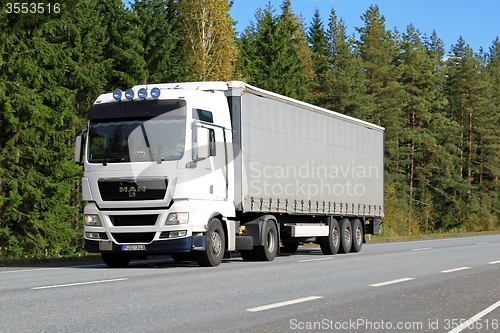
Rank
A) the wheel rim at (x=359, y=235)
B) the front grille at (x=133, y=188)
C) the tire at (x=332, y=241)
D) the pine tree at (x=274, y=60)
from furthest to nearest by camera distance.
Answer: the pine tree at (x=274, y=60)
the wheel rim at (x=359, y=235)
the tire at (x=332, y=241)
the front grille at (x=133, y=188)

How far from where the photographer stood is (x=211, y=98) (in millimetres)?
15438

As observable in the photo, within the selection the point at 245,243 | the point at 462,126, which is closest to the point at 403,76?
the point at 462,126

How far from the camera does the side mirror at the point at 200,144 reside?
1404 cm

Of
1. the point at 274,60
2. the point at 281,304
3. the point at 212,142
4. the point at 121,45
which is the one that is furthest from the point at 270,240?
the point at 274,60

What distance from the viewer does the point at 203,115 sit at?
48.4ft

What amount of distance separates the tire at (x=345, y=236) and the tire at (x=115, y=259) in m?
8.00

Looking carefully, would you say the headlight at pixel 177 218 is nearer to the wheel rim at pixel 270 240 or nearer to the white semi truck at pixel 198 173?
the white semi truck at pixel 198 173

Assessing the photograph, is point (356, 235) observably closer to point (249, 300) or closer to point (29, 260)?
point (29, 260)

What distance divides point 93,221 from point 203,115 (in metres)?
3.13

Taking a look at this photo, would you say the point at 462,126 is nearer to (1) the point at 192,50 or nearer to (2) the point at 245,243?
(1) the point at 192,50

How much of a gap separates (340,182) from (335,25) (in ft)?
138

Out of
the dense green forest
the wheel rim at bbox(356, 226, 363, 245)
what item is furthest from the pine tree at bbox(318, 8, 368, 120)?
the wheel rim at bbox(356, 226, 363, 245)

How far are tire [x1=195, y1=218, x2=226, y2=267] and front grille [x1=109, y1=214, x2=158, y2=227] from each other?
4.09 ft

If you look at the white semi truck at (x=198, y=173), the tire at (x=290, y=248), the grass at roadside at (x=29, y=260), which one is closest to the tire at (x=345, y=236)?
the tire at (x=290, y=248)
